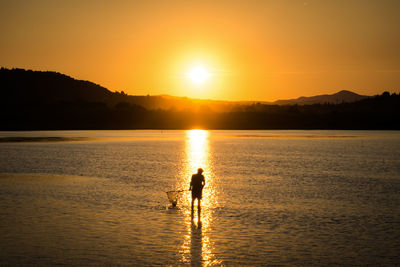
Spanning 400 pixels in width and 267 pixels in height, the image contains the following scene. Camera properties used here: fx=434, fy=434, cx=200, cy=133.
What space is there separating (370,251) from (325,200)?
509 inches

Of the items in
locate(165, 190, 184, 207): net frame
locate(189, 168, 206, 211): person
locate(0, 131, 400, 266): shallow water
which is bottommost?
locate(0, 131, 400, 266): shallow water

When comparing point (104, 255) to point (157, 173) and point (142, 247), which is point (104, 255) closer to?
point (142, 247)

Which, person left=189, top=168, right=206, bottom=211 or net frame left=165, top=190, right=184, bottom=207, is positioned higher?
person left=189, top=168, right=206, bottom=211

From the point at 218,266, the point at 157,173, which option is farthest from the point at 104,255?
the point at 157,173

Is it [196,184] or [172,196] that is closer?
[196,184]

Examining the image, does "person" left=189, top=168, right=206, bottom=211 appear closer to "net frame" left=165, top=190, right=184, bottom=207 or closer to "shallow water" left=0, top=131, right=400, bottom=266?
"shallow water" left=0, top=131, right=400, bottom=266

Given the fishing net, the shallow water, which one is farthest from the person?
the fishing net

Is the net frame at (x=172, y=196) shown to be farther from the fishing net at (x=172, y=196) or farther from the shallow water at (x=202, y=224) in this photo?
the shallow water at (x=202, y=224)

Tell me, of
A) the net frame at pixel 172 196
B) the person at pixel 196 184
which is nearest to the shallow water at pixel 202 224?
the net frame at pixel 172 196

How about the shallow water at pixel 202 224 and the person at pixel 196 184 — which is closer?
the shallow water at pixel 202 224

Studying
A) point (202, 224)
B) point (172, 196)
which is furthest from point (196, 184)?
point (202, 224)

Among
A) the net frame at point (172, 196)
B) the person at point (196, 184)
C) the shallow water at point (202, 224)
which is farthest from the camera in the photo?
the net frame at point (172, 196)

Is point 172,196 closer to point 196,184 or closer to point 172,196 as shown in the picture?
point 172,196

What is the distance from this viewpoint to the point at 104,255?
51.2 feet
